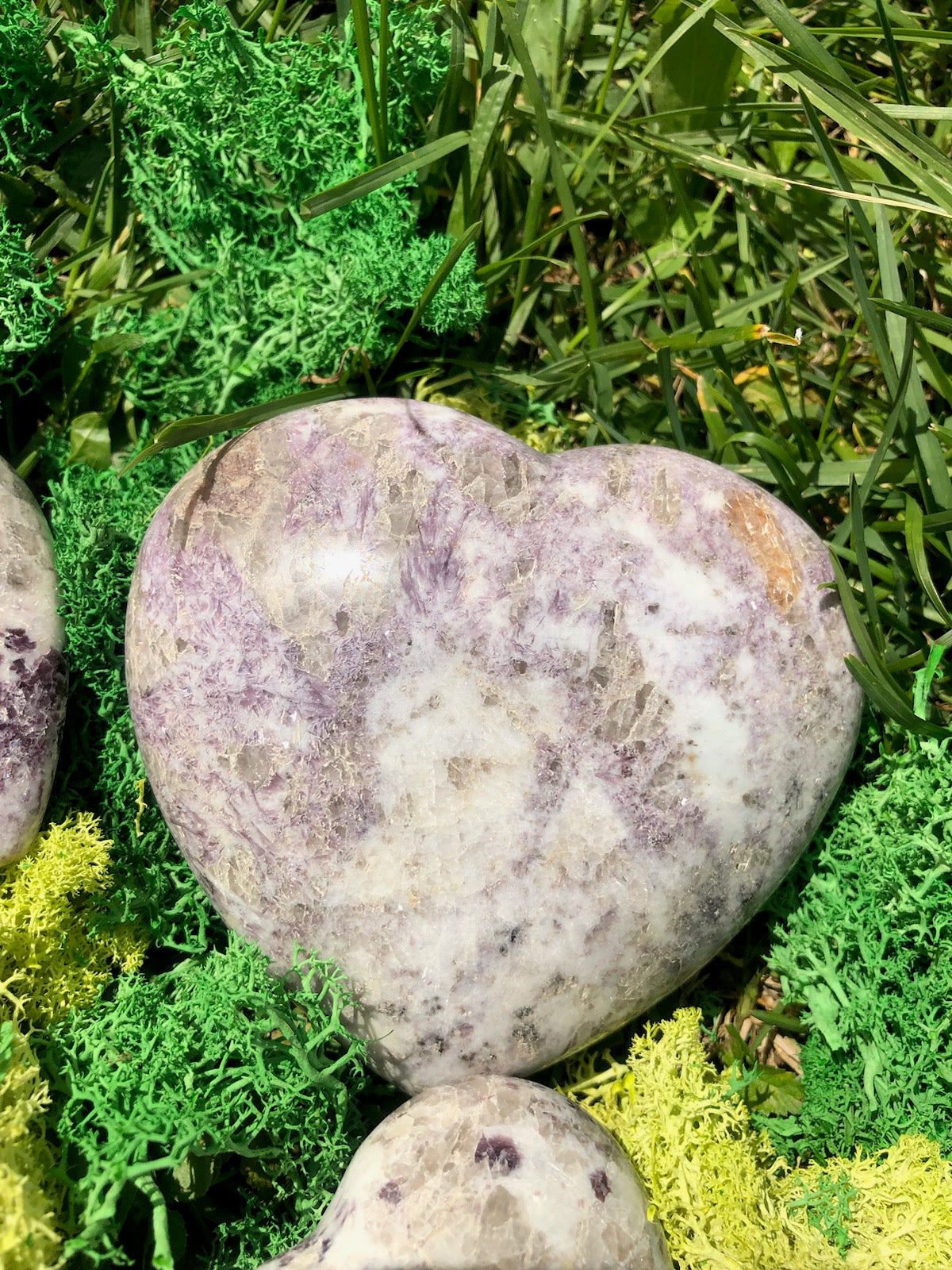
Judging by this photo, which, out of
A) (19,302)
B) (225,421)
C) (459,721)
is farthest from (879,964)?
(19,302)

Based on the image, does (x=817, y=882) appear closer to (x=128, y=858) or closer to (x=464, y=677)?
(x=464, y=677)

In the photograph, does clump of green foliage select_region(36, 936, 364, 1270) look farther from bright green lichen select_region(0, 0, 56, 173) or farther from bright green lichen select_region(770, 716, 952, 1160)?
bright green lichen select_region(0, 0, 56, 173)

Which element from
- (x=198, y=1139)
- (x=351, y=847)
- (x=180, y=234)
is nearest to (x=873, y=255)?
(x=180, y=234)

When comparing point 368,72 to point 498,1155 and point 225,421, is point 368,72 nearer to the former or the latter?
point 225,421

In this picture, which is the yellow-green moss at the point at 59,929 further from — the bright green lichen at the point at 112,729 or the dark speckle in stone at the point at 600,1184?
the dark speckle in stone at the point at 600,1184

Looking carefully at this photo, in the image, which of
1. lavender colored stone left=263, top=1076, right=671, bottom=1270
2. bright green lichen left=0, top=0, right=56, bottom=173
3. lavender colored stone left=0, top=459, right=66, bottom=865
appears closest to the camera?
lavender colored stone left=263, top=1076, right=671, bottom=1270

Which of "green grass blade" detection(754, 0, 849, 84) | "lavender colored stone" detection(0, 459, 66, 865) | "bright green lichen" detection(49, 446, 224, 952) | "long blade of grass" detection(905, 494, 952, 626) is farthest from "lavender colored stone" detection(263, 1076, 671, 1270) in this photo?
"green grass blade" detection(754, 0, 849, 84)
